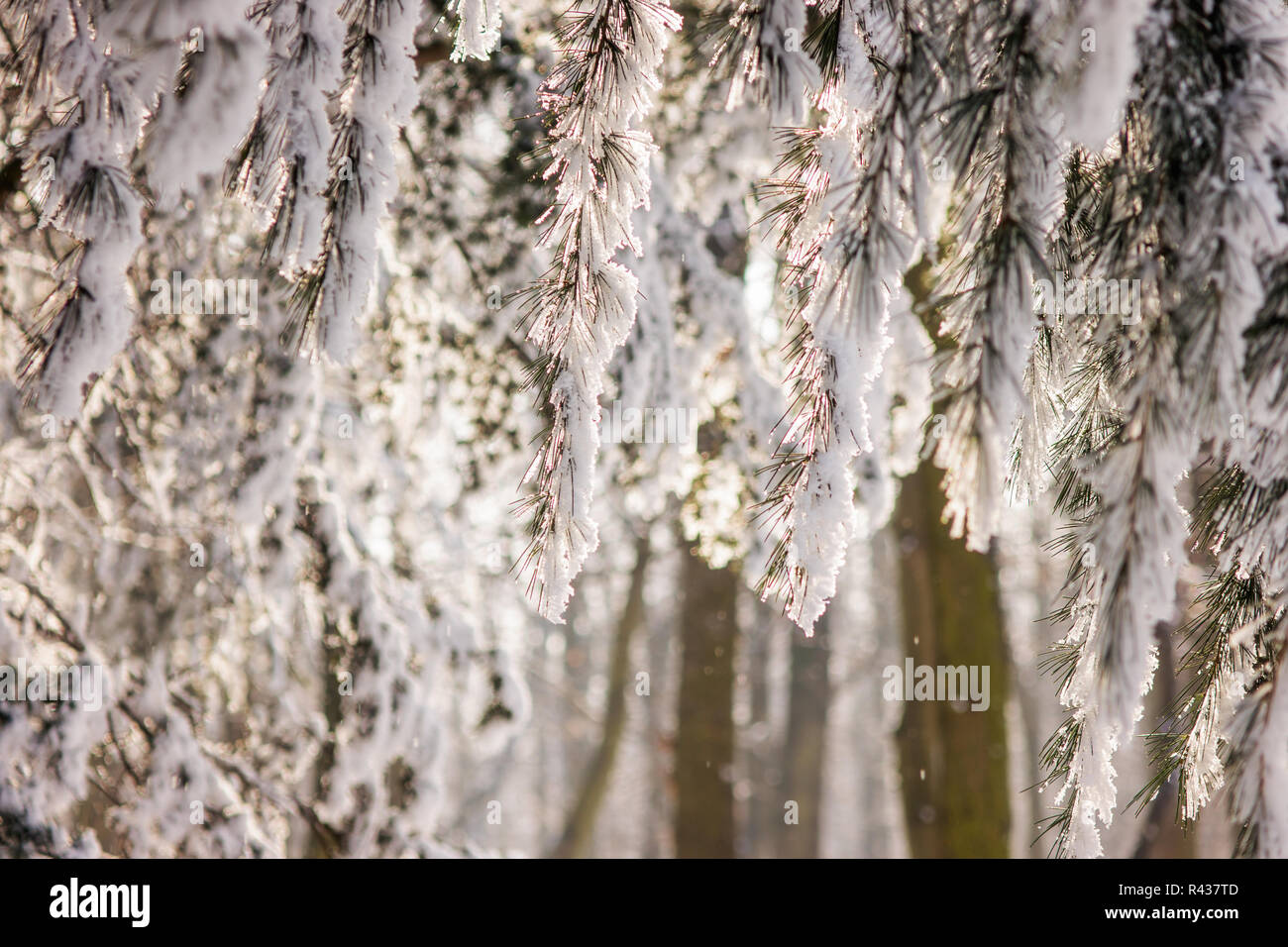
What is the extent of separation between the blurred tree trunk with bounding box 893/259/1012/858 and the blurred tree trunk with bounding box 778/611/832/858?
25.9 ft

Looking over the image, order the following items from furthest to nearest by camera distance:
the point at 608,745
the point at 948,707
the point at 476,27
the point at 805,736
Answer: the point at 805,736 < the point at 608,745 < the point at 948,707 < the point at 476,27

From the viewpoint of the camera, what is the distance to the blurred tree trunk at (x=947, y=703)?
15.0ft

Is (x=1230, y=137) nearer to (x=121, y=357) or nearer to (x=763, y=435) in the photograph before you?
(x=763, y=435)

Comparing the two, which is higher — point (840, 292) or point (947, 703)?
point (840, 292)

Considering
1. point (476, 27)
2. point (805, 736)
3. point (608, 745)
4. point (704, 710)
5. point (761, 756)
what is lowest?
point (761, 756)

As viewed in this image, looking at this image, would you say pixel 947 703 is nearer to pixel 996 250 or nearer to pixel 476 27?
pixel 996 250

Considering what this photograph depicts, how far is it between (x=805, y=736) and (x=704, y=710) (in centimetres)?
968

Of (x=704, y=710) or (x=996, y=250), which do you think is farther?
(x=704, y=710)

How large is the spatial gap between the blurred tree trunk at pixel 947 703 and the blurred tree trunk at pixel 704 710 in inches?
45.6

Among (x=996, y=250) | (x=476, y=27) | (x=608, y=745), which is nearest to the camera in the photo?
(x=996, y=250)

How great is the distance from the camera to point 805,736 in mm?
14531

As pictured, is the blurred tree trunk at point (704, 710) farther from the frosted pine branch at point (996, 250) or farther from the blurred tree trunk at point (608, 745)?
the frosted pine branch at point (996, 250)

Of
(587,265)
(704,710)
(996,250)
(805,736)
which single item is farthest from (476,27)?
(805,736)

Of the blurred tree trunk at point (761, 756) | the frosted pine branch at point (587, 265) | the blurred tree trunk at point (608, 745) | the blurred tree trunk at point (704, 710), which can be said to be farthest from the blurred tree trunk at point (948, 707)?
the blurred tree trunk at point (761, 756)
